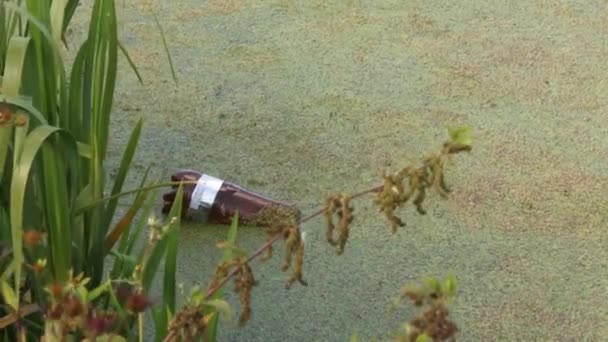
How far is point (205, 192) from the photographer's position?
2.37 metres

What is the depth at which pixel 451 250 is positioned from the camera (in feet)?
7.61

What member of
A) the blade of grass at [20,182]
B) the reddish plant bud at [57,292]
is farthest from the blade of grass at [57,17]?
the reddish plant bud at [57,292]

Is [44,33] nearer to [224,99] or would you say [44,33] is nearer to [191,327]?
[191,327]

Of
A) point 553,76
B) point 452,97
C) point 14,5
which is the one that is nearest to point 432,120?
point 452,97

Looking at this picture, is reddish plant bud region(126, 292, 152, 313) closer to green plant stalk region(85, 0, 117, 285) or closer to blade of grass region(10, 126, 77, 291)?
blade of grass region(10, 126, 77, 291)

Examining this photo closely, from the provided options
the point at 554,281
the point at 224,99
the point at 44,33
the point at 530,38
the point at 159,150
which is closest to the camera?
the point at 44,33

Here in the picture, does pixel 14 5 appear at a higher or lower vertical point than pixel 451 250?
higher

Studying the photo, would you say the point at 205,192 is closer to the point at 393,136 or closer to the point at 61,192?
the point at 393,136

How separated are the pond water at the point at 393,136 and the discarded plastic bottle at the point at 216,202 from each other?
4cm

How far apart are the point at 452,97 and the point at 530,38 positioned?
0.43 m

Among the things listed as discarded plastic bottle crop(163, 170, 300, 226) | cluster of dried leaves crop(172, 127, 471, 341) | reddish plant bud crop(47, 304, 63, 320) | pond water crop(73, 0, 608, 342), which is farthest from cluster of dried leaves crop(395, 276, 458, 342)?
discarded plastic bottle crop(163, 170, 300, 226)

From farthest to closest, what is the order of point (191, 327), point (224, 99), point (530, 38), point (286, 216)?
point (530, 38), point (224, 99), point (286, 216), point (191, 327)

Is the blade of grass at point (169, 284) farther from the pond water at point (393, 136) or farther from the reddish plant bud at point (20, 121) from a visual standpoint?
the pond water at point (393, 136)

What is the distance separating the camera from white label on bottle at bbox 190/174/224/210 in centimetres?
235
